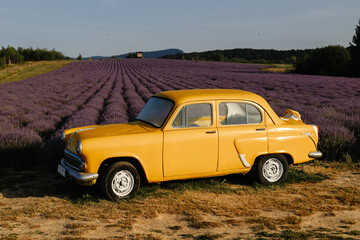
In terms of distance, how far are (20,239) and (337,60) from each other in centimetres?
5451

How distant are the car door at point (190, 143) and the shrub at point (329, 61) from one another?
160 ft

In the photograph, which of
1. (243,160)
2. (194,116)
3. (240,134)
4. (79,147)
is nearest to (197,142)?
(194,116)

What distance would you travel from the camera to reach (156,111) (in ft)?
17.7

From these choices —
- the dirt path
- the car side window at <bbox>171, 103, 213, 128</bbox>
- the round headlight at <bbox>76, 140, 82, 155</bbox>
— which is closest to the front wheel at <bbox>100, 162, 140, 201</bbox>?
the dirt path

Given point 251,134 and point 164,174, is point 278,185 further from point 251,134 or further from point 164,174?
point 164,174

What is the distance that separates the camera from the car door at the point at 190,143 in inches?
195

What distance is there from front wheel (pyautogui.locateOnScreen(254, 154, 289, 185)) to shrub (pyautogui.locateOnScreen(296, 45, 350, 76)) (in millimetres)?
47929

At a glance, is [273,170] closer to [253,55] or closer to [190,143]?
[190,143]

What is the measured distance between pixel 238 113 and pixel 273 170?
121 centimetres

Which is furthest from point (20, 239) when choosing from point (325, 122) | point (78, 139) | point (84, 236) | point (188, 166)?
point (325, 122)

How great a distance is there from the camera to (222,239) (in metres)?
3.65

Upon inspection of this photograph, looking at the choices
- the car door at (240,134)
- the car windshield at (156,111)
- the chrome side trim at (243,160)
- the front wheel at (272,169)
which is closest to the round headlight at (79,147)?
the car windshield at (156,111)

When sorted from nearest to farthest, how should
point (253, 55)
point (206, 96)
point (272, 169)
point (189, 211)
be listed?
1. point (189, 211)
2. point (206, 96)
3. point (272, 169)
4. point (253, 55)

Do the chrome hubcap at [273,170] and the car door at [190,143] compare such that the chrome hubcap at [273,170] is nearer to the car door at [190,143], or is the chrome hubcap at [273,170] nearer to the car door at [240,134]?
the car door at [240,134]
